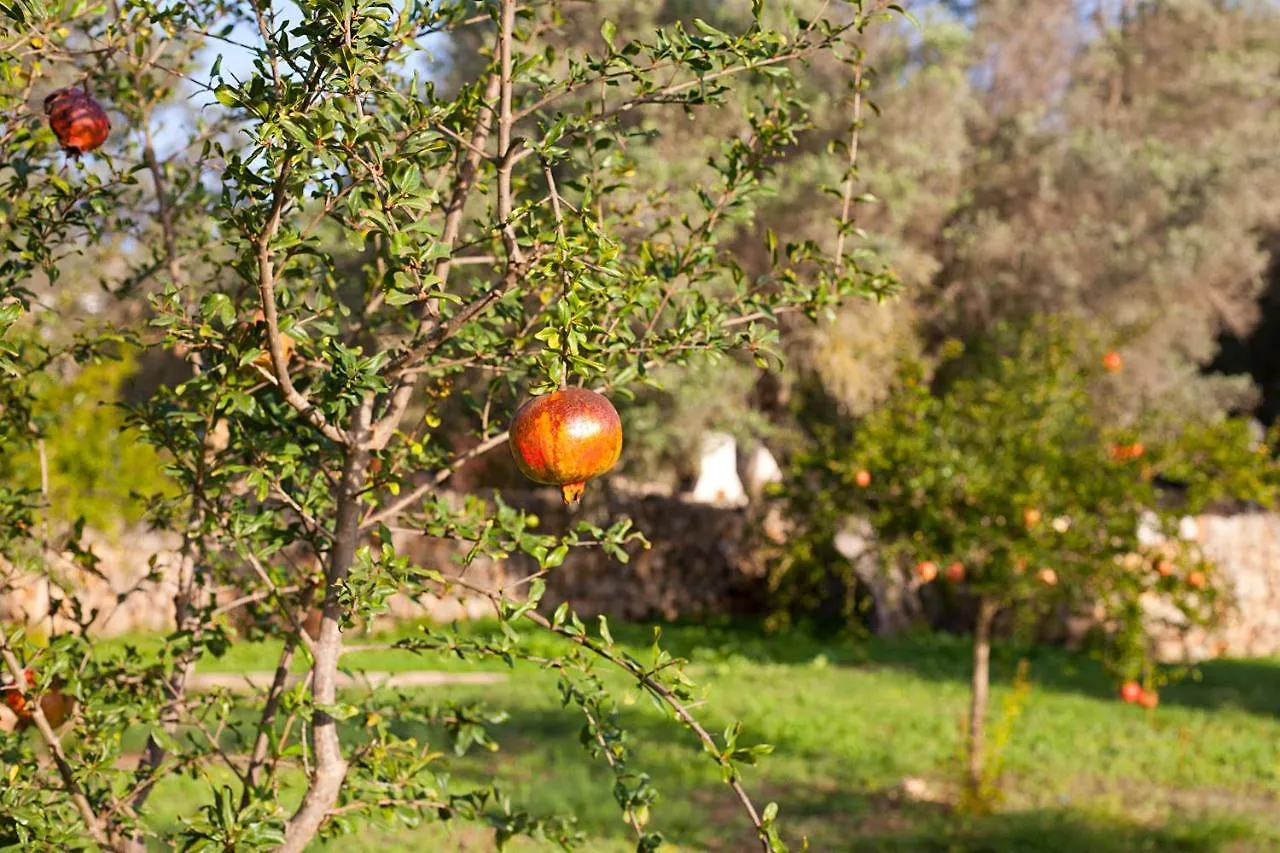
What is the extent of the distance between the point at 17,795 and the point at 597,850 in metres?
4.06

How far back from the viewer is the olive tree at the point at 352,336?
2.14 meters

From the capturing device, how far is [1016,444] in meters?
7.67

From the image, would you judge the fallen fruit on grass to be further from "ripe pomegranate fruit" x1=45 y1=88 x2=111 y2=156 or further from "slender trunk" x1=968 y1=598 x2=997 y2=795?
"ripe pomegranate fruit" x1=45 y1=88 x2=111 y2=156

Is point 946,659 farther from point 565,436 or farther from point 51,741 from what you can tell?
point 565,436

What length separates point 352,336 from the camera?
3461mm

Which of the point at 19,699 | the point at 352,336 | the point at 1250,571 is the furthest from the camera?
the point at 1250,571

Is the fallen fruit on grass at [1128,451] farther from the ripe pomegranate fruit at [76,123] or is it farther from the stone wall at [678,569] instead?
the stone wall at [678,569]

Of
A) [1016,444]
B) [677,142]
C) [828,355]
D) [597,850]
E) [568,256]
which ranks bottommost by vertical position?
[597,850]

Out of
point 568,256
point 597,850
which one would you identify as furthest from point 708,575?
point 568,256

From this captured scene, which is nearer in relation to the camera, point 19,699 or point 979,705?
point 19,699

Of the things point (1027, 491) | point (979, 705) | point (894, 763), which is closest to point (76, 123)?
point (1027, 491)

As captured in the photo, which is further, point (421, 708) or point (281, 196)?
point (421, 708)

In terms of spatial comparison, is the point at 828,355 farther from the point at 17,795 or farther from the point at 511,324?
the point at 17,795

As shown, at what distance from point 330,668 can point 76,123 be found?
125 centimetres
